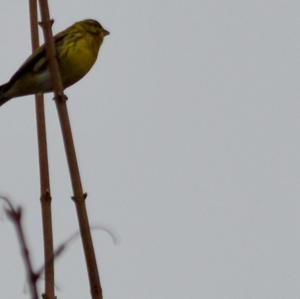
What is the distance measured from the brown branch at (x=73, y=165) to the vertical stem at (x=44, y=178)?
18 cm

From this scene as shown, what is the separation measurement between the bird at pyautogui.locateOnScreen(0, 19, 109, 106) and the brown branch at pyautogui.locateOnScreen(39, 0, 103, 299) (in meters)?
2.33

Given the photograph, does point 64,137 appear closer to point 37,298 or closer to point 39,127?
point 39,127

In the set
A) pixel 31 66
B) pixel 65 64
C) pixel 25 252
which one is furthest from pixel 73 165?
pixel 65 64

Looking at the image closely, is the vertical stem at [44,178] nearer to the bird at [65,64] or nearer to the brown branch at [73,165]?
the brown branch at [73,165]

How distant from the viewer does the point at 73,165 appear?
2357 mm

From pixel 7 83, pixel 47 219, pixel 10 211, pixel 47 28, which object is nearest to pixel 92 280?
pixel 47 219

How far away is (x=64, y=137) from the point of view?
2.36m

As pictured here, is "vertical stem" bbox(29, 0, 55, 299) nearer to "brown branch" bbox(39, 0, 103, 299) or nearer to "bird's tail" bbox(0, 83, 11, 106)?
"brown branch" bbox(39, 0, 103, 299)

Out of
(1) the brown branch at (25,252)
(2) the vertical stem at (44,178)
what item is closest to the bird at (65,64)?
(2) the vertical stem at (44,178)

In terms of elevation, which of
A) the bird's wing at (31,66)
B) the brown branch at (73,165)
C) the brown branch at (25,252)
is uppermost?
the bird's wing at (31,66)

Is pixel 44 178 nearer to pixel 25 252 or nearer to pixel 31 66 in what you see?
pixel 25 252

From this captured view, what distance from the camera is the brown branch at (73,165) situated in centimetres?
211

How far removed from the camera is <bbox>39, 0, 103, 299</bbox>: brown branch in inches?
83.2

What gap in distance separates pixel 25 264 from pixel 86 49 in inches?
179
